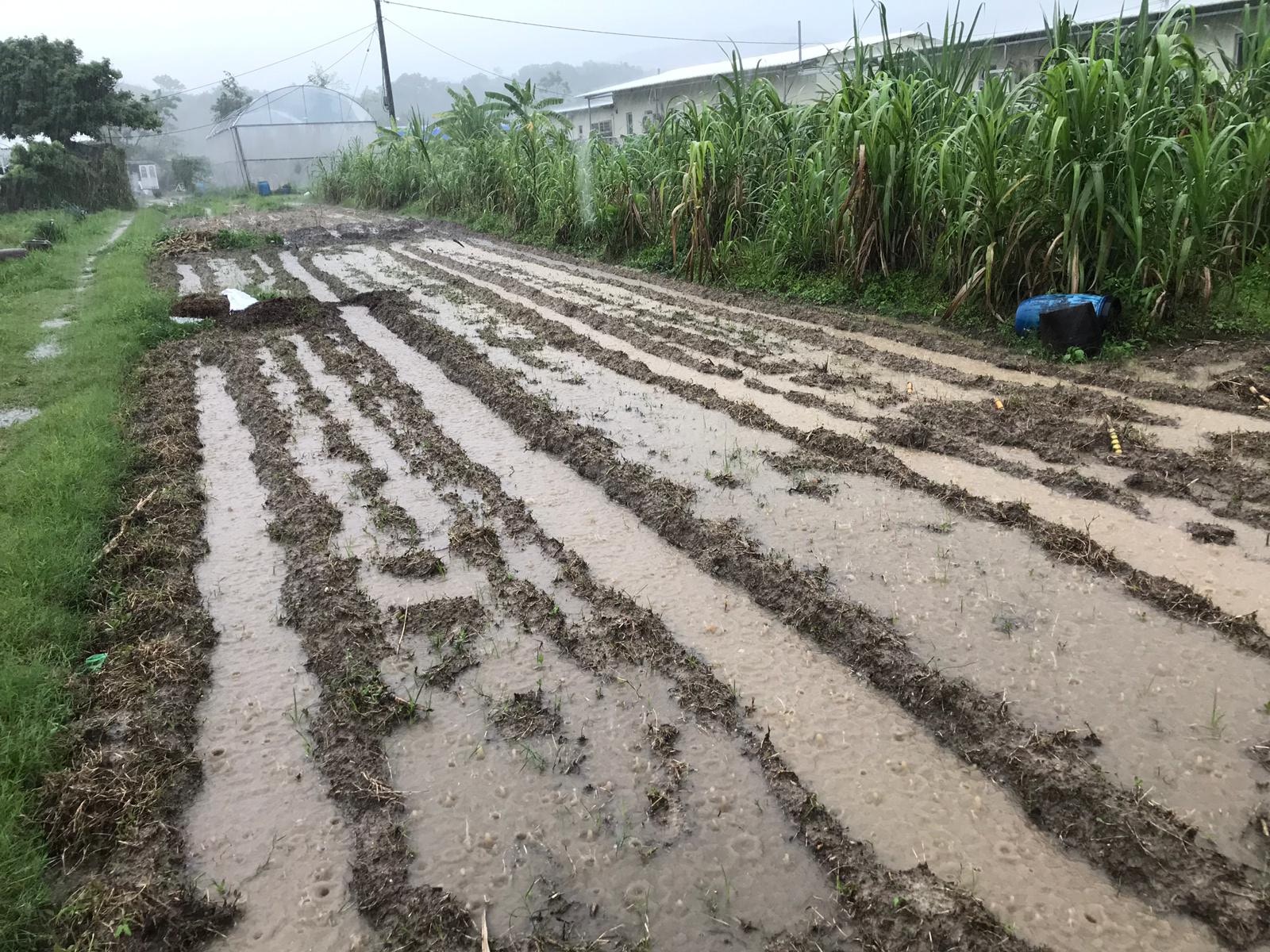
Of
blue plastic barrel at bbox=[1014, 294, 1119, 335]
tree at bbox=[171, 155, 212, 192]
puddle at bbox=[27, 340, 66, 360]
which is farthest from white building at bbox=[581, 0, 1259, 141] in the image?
tree at bbox=[171, 155, 212, 192]

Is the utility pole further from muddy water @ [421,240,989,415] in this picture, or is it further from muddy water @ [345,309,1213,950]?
muddy water @ [345,309,1213,950]

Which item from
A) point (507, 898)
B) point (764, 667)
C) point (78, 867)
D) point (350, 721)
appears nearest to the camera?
point (507, 898)

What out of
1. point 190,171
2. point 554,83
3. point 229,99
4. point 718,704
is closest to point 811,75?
point 718,704

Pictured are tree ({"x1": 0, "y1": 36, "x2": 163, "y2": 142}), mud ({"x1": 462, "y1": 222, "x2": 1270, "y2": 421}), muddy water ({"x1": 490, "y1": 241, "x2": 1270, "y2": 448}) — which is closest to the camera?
muddy water ({"x1": 490, "y1": 241, "x2": 1270, "y2": 448})

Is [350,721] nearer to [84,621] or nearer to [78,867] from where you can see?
[78,867]

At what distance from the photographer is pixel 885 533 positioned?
329 cm

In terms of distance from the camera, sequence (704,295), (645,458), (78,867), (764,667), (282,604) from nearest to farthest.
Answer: (78,867) < (764,667) < (282,604) < (645,458) < (704,295)

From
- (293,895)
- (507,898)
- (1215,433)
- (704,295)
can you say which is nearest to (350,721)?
(293,895)

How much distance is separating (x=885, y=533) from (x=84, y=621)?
3018mm

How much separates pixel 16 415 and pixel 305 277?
5633 mm

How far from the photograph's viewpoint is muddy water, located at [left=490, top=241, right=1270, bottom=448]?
4051 mm

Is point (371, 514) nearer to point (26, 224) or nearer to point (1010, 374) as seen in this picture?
point (1010, 374)

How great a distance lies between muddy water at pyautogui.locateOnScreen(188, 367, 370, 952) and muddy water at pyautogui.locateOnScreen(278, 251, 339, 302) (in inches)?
244

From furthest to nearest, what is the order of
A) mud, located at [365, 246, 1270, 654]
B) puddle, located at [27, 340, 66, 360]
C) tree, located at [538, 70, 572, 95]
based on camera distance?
tree, located at [538, 70, 572, 95], puddle, located at [27, 340, 66, 360], mud, located at [365, 246, 1270, 654]
